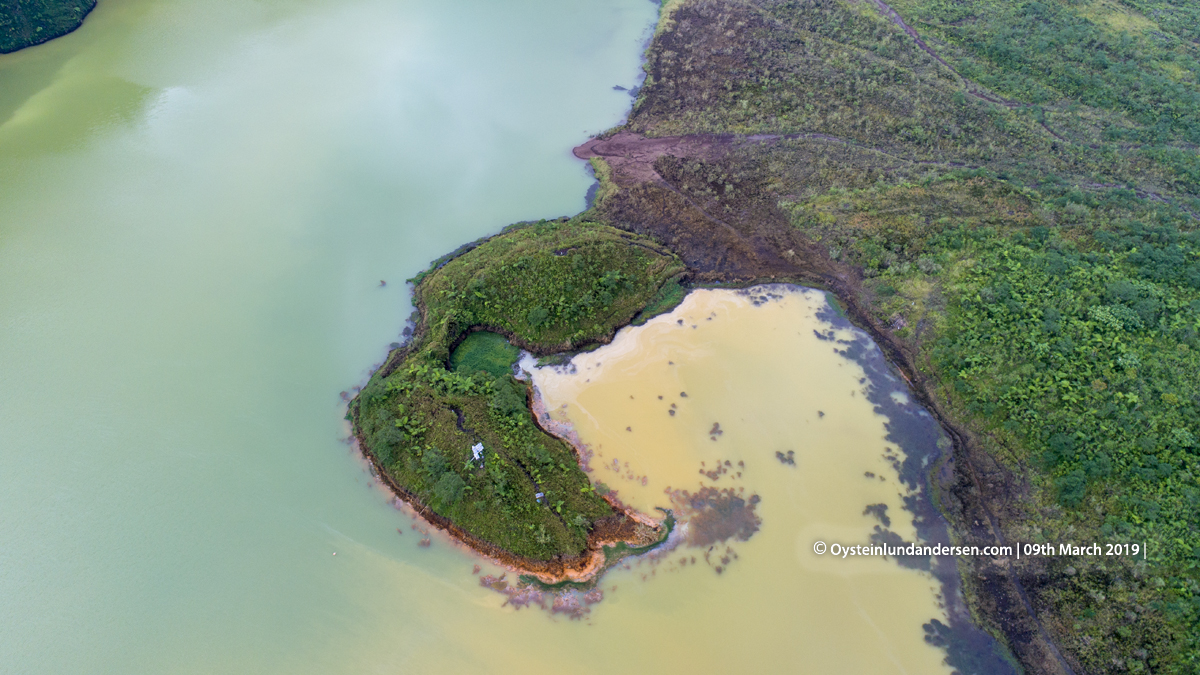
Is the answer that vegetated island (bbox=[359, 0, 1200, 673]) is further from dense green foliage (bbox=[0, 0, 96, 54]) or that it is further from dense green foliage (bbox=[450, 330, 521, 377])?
dense green foliage (bbox=[0, 0, 96, 54])

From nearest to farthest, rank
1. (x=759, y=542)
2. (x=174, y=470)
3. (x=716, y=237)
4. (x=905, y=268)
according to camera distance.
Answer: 1. (x=759, y=542)
2. (x=174, y=470)
3. (x=905, y=268)
4. (x=716, y=237)

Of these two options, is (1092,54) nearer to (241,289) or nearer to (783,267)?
(783,267)

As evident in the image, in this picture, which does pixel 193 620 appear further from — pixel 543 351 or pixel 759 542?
pixel 759 542

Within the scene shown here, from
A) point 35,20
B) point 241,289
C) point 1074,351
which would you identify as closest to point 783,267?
point 1074,351

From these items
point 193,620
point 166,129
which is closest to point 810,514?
point 193,620

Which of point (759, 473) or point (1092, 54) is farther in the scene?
point (1092, 54)

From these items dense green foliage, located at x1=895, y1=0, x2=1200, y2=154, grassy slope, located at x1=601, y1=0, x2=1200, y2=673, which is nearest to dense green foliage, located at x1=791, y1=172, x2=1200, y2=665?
grassy slope, located at x1=601, y1=0, x2=1200, y2=673
